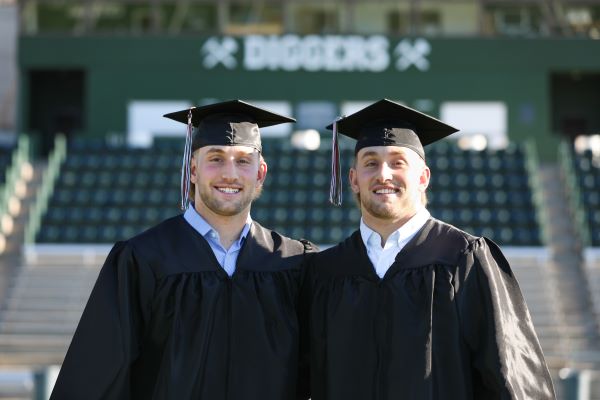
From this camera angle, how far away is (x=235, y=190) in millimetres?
4617

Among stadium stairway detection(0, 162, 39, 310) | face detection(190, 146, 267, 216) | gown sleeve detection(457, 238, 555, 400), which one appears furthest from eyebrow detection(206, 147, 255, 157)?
stadium stairway detection(0, 162, 39, 310)

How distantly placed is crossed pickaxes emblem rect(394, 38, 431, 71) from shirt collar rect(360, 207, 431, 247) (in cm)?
1431

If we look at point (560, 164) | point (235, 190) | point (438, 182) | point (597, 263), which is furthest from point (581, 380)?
point (560, 164)

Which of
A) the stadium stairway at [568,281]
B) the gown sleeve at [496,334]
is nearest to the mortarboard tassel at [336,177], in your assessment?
the gown sleeve at [496,334]

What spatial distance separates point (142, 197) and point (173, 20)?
389 centimetres

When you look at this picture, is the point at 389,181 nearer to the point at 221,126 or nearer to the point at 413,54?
the point at 221,126

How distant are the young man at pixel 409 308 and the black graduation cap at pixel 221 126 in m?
0.51

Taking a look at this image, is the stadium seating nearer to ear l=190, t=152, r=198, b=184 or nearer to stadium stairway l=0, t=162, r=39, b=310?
stadium stairway l=0, t=162, r=39, b=310

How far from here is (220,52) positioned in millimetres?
18719

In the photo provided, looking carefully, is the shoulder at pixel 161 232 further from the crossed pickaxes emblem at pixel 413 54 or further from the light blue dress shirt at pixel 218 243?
the crossed pickaxes emblem at pixel 413 54

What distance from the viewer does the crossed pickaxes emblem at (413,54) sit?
18688 millimetres

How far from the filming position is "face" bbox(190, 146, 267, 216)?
→ 4605mm

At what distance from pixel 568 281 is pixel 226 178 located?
10884mm

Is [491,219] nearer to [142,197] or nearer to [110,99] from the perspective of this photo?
[142,197]
